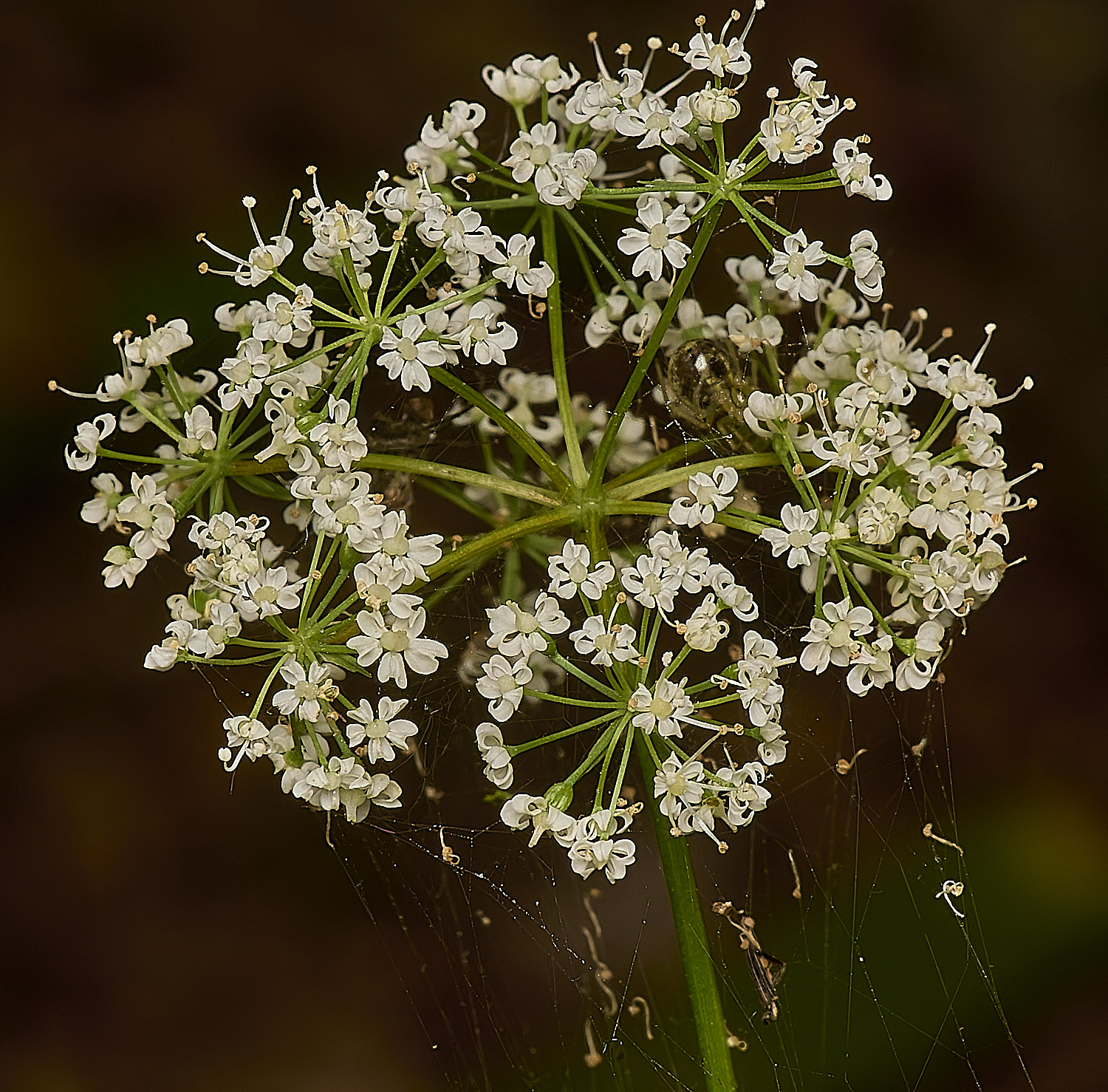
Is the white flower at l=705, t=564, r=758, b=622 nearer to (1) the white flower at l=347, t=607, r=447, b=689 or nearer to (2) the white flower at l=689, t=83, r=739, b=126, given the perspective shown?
(1) the white flower at l=347, t=607, r=447, b=689

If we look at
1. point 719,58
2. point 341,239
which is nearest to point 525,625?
point 341,239

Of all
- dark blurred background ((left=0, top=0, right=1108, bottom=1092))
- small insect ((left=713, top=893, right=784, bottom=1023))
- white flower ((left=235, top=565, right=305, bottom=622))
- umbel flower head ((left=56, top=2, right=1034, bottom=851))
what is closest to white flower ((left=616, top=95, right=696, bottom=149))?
umbel flower head ((left=56, top=2, right=1034, bottom=851))

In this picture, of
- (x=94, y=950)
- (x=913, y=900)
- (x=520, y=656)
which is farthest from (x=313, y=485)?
(x=94, y=950)

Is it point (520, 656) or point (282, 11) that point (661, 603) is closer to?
point (520, 656)

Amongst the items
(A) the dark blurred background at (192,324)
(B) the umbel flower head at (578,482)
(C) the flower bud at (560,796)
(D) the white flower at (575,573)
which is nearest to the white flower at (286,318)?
(B) the umbel flower head at (578,482)

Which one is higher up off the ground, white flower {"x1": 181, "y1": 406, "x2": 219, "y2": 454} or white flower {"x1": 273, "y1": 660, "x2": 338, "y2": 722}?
white flower {"x1": 181, "y1": 406, "x2": 219, "y2": 454}

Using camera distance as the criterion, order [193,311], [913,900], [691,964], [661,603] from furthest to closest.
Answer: [193,311], [913,900], [691,964], [661,603]

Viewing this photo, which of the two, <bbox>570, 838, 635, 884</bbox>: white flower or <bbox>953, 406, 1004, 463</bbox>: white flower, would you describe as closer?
<bbox>570, 838, 635, 884</bbox>: white flower
